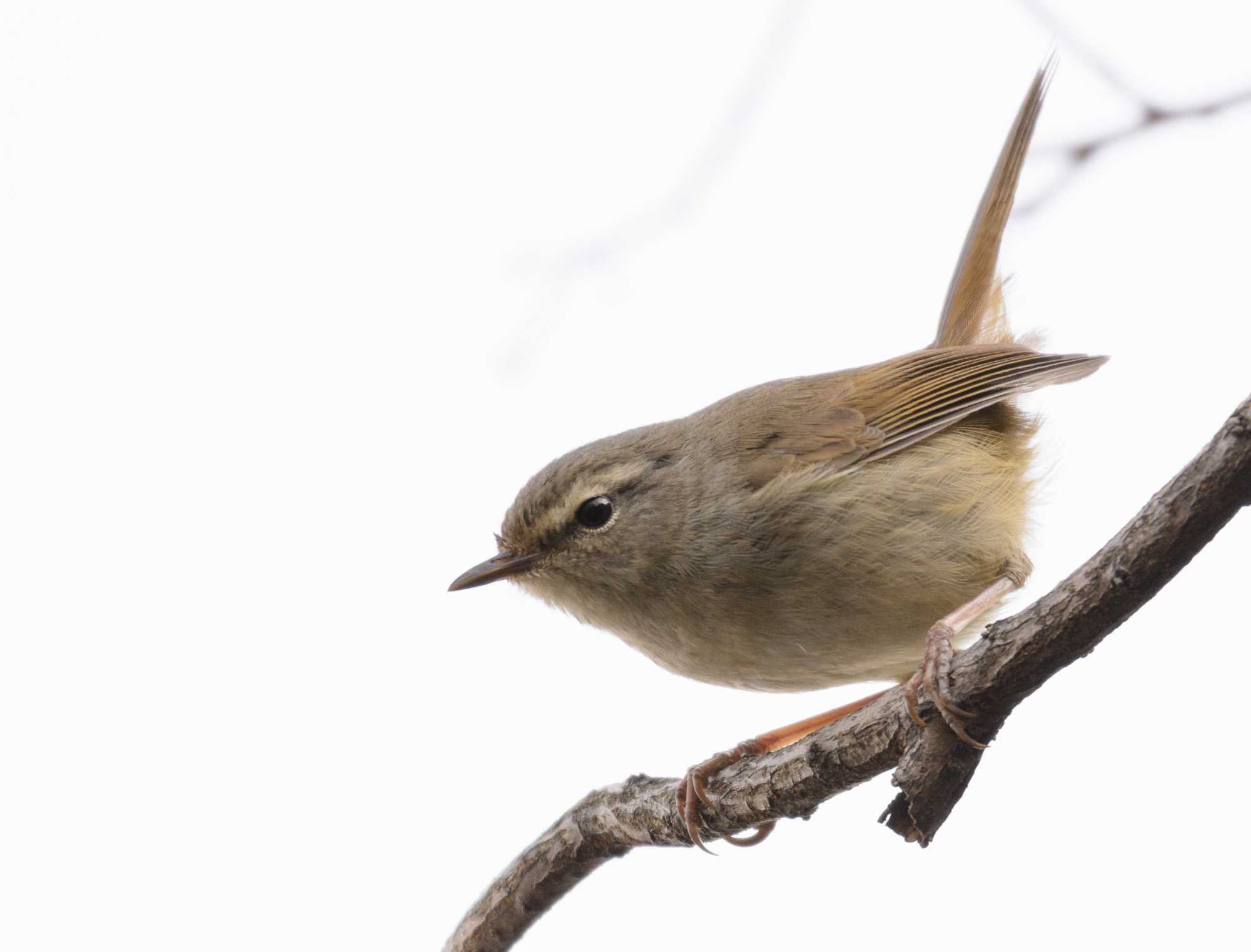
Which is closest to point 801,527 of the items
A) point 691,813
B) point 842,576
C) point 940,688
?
point 842,576

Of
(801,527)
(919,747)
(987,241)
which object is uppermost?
(987,241)

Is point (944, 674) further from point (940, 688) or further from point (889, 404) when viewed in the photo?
point (889, 404)

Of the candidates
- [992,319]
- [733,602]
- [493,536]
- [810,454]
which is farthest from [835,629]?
[992,319]

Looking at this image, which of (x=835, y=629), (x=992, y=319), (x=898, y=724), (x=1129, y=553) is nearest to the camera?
(x=1129, y=553)

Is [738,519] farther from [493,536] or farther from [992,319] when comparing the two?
[992,319]

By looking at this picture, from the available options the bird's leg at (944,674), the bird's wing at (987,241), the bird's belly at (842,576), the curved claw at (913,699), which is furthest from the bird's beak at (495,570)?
the bird's wing at (987,241)
